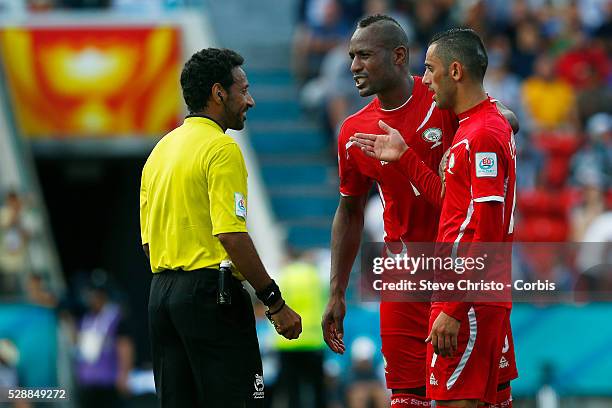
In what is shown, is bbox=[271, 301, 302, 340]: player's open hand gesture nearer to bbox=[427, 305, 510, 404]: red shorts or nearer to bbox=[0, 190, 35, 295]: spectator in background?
bbox=[427, 305, 510, 404]: red shorts

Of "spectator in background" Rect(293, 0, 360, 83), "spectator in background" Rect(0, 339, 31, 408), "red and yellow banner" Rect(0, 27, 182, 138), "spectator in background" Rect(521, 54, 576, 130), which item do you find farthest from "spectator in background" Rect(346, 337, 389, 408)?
"spectator in background" Rect(293, 0, 360, 83)

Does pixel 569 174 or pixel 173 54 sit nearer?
pixel 569 174

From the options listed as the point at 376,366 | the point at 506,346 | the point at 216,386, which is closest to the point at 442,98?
the point at 506,346

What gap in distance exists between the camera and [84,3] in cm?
1703

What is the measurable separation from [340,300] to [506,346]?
1.16 metres

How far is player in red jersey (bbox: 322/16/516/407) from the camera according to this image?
7.45m

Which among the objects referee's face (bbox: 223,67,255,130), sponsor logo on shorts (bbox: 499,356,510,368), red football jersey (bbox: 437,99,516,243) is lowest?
sponsor logo on shorts (bbox: 499,356,510,368)

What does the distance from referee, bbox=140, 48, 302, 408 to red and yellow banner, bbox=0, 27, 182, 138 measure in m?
9.59

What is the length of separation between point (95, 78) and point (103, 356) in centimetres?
413

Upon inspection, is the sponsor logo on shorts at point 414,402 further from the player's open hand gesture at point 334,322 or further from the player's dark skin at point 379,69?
the player's open hand gesture at point 334,322

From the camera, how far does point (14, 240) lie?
595 inches

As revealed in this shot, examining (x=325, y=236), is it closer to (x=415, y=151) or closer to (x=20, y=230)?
(x=20, y=230)

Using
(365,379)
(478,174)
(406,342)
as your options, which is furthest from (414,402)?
(365,379)

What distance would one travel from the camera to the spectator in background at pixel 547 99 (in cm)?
1650
